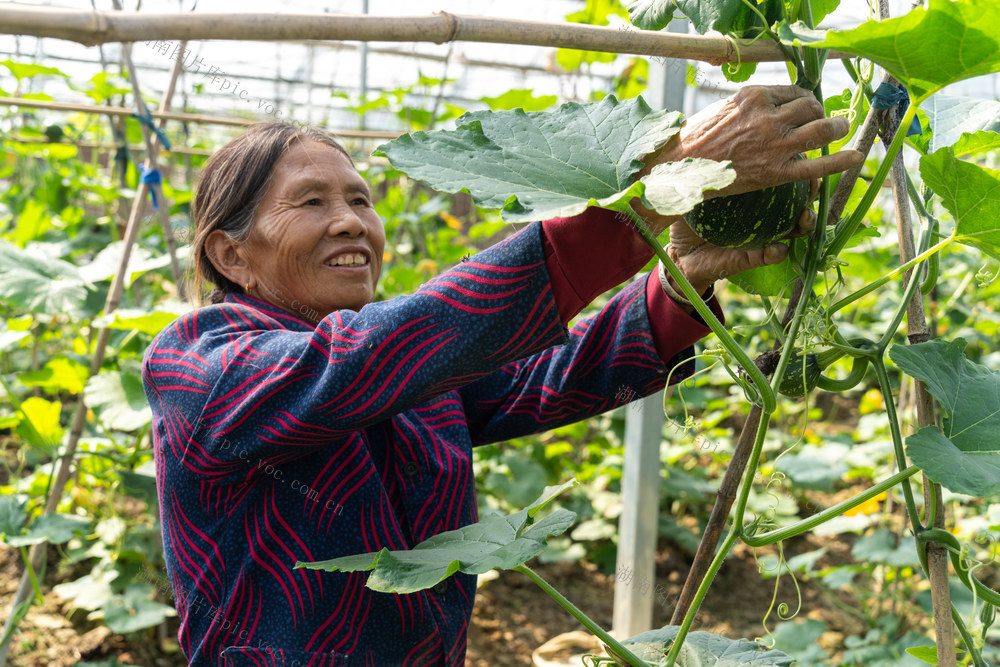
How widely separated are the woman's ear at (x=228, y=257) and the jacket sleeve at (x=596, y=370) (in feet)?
1.36

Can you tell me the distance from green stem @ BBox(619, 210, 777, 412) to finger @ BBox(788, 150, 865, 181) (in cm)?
14

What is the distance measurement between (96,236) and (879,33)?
157 inches

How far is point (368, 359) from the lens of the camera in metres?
0.89

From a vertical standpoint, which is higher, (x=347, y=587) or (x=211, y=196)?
(x=211, y=196)

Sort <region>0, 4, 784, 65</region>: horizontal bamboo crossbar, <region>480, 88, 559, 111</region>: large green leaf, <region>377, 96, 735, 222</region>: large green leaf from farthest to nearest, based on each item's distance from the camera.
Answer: <region>480, 88, 559, 111</region>: large green leaf
<region>377, 96, 735, 222</region>: large green leaf
<region>0, 4, 784, 65</region>: horizontal bamboo crossbar

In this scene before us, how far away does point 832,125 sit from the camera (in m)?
0.76

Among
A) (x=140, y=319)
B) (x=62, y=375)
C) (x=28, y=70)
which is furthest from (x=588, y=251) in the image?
(x=28, y=70)

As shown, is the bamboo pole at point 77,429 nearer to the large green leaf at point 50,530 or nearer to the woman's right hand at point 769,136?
the large green leaf at point 50,530

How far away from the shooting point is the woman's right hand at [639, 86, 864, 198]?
2.50 ft

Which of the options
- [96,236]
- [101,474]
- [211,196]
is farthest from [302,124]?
[96,236]

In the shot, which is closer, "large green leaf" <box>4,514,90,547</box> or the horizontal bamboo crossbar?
the horizontal bamboo crossbar

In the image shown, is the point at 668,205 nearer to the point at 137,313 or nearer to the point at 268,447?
the point at 268,447

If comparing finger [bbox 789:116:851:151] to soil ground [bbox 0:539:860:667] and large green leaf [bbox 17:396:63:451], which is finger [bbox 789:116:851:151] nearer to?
large green leaf [bbox 17:396:63:451]

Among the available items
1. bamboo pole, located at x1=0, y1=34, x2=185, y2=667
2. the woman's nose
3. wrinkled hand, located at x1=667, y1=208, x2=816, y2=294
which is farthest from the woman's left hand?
bamboo pole, located at x1=0, y1=34, x2=185, y2=667
